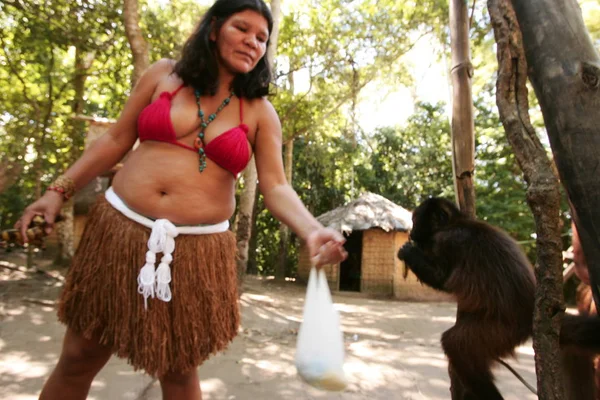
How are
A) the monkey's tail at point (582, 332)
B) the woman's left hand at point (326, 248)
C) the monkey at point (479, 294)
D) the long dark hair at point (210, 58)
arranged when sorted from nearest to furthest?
the woman's left hand at point (326, 248) < the long dark hair at point (210, 58) < the monkey's tail at point (582, 332) < the monkey at point (479, 294)

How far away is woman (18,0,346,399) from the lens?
62.2 inches

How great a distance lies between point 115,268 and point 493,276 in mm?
1894

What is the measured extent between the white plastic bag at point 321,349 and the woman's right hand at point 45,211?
3.26 ft

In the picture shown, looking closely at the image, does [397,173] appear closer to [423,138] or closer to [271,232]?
[423,138]

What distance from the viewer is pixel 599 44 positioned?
6.42 meters

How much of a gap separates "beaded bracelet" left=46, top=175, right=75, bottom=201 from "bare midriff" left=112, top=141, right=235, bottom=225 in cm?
20

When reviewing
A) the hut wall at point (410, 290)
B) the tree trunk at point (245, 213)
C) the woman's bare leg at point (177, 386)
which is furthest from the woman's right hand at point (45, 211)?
the hut wall at point (410, 290)

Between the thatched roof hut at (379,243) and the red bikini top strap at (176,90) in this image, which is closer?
the red bikini top strap at (176,90)

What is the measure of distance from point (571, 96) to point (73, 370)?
1803 mm

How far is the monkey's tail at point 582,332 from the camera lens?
1770 millimetres

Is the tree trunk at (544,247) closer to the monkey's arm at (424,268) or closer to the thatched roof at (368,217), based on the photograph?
the monkey's arm at (424,268)

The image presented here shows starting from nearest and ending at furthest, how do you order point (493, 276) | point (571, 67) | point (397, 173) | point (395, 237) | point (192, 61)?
point (571, 67), point (192, 61), point (493, 276), point (395, 237), point (397, 173)

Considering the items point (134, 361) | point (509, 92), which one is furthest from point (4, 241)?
point (509, 92)

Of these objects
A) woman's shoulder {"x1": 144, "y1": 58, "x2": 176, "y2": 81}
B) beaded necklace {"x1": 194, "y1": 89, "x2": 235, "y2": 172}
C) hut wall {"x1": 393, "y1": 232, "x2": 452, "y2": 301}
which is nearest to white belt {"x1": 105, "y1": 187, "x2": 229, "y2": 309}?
beaded necklace {"x1": 194, "y1": 89, "x2": 235, "y2": 172}
